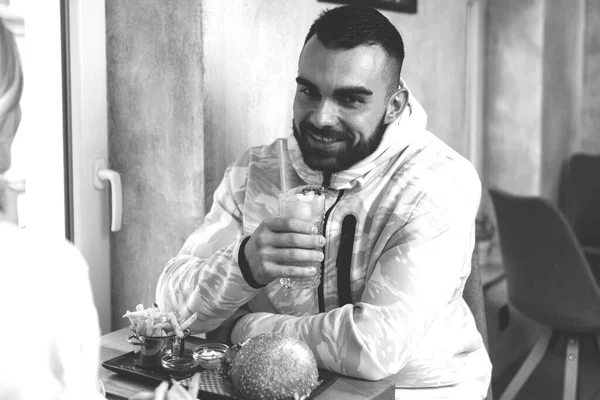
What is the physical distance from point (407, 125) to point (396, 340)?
1.82 feet

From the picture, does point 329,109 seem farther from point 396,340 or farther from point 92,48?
point 92,48

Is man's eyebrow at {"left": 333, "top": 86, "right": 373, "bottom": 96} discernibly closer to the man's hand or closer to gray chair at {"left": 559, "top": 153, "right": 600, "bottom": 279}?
the man's hand

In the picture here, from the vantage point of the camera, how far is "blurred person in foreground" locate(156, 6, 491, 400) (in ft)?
4.82

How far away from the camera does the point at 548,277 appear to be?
2.91 m

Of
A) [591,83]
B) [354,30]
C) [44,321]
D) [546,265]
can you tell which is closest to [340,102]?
[354,30]

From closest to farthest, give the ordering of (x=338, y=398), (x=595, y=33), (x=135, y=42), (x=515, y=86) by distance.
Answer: (x=338, y=398) → (x=135, y=42) → (x=515, y=86) → (x=595, y=33)

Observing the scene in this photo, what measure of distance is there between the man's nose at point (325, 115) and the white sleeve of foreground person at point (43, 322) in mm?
969

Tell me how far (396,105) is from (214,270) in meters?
0.60

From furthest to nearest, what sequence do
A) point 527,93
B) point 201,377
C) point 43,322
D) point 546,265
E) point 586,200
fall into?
1. point 586,200
2. point 527,93
3. point 546,265
4. point 201,377
5. point 43,322

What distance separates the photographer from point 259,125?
2.20 m

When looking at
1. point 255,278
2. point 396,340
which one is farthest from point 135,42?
point 396,340

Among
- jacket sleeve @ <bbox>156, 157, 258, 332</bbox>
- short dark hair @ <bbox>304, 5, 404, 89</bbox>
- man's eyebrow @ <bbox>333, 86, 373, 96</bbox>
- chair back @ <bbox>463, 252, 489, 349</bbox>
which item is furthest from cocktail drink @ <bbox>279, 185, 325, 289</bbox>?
chair back @ <bbox>463, 252, 489, 349</bbox>

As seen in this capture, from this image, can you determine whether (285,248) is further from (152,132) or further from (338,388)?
(152,132)

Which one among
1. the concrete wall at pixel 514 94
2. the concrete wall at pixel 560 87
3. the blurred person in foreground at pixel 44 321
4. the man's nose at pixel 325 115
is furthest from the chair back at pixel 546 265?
the blurred person in foreground at pixel 44 321
